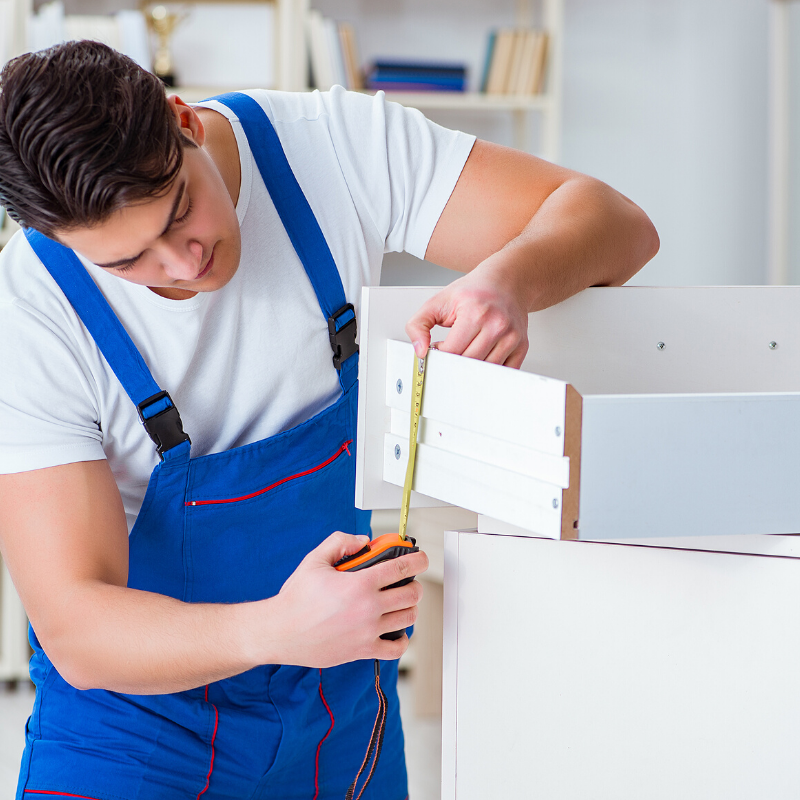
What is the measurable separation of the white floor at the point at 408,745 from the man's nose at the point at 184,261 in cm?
151

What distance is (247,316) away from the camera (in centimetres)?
95

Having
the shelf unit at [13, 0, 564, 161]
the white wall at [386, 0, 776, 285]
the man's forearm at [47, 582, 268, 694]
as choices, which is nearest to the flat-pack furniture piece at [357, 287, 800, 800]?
the man's forearm at [47, 582, 268, 694]

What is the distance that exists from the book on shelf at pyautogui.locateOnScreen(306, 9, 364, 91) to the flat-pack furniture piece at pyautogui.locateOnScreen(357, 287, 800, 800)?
178cm

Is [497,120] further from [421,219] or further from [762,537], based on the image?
[762,537]

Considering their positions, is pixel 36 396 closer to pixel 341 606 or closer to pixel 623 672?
pixel 341 606

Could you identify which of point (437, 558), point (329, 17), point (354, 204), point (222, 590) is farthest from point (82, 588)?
point (329, 17)

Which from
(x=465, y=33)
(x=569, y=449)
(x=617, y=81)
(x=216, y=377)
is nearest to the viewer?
(x=569, y=449)

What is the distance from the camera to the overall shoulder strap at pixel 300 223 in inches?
37.8

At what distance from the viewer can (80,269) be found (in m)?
0.86

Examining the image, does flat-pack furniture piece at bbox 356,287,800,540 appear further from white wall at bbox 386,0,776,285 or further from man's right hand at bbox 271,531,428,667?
white wall at bbox 386,0,776,285

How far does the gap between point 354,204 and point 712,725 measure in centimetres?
63

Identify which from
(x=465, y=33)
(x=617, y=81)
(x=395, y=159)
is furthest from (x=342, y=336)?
(x=617, y=81)

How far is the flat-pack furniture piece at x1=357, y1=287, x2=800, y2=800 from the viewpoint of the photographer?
575mm

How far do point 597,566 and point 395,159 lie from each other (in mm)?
513
